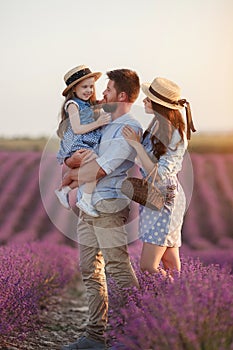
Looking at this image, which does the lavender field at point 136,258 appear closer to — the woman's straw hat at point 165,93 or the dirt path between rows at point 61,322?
the dirt path between rows at point 61,322

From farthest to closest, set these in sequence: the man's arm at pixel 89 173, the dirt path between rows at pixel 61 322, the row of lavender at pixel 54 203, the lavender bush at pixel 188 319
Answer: the row of lavender at pixel 54 203 < the dirt path between rows at pixel 61 322 < the man's arm at pixel 89 173 < the lavender bush at pixel 188 319

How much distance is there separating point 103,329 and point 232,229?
6.18 meters

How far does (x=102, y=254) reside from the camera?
4.71 meters

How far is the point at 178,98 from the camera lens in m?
4.57

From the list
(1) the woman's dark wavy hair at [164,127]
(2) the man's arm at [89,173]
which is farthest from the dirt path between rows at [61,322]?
(1) the woman's dark wavy hair at [164,127]

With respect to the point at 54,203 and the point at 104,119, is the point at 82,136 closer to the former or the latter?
the point at 104,119

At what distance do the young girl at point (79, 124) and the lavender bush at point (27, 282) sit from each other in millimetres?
631

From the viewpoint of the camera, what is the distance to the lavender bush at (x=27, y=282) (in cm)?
493

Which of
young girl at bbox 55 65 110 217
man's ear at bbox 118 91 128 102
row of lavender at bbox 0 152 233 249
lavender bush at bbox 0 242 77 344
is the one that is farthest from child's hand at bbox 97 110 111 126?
row of lavender at bbox 0 152 233 249

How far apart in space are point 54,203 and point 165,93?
22.2 ft

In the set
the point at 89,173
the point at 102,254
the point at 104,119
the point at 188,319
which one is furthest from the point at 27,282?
the point at 188,319

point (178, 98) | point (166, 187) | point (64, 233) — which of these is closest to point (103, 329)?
point (166, 187)

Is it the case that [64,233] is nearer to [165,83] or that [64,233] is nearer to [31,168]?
[31,168]

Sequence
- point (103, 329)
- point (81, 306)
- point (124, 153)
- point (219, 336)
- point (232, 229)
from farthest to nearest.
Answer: point (232, 229) → point (81, 306) → point (103, 329) → point (124, 153) → point (219, 336)
